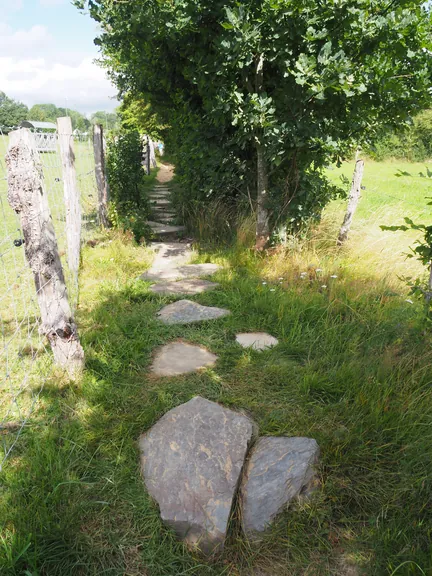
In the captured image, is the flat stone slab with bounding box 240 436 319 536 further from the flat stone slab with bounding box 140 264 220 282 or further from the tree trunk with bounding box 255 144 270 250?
the tree trunk with bounding box 255 144 270 250

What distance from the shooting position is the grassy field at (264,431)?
5.97 ft

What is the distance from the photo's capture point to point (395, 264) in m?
4.73

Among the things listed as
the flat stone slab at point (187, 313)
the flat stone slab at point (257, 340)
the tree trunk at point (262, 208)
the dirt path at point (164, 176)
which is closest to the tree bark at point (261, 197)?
the tree trunk at point (262, 208)

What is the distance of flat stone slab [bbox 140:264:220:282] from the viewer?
16.9 ft

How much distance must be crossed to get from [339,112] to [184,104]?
2.28 m

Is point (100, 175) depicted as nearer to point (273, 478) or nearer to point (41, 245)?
point (41, 245)

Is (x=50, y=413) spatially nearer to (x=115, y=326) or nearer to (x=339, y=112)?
(x=115, y=326)

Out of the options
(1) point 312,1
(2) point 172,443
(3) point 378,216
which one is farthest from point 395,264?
(2) point 172,443

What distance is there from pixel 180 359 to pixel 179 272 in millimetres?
2295

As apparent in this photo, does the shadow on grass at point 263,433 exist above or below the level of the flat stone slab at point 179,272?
below

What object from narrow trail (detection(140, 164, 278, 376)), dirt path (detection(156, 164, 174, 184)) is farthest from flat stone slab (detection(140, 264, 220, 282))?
dirt path (detection(156, 164, 174, 184))

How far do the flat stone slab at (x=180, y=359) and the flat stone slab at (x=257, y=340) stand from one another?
330mm

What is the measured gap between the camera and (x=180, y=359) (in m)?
3.20

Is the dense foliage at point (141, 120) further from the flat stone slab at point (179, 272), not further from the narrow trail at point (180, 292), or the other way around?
the flat stone slab at point (179, 272)
